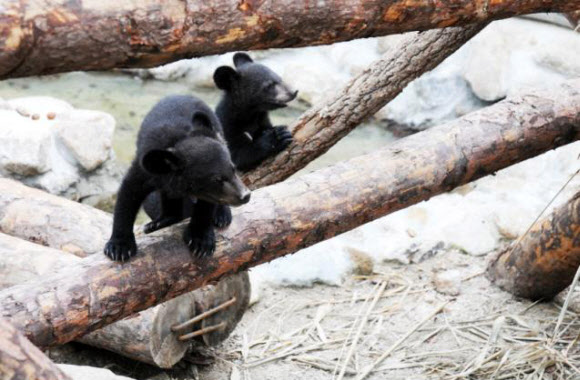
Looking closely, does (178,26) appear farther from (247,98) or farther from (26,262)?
(247,98)

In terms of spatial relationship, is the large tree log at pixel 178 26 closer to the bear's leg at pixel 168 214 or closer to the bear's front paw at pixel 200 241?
the bear's front paw at pixel 200 241

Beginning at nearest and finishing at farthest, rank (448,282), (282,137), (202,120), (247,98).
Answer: (202,120) < (282,137) < (247,98) < (448,282)

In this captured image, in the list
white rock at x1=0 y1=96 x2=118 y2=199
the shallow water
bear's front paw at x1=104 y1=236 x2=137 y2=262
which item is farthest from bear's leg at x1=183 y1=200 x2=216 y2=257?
the shallow water

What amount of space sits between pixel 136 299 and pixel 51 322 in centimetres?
33

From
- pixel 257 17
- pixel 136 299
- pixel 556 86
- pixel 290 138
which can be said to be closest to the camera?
pixel 257 17

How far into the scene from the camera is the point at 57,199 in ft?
15.6

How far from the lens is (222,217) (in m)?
3.36

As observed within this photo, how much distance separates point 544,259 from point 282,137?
1613 millimetres

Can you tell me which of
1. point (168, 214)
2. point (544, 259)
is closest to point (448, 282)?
point (544, 259)

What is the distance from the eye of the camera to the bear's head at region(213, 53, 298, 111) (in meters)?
5.05

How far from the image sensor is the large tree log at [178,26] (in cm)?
195

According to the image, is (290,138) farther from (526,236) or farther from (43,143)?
(43,143)

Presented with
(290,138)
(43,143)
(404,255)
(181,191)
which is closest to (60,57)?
(181,191)

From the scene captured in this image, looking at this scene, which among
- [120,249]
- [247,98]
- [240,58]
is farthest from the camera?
[240,58]
